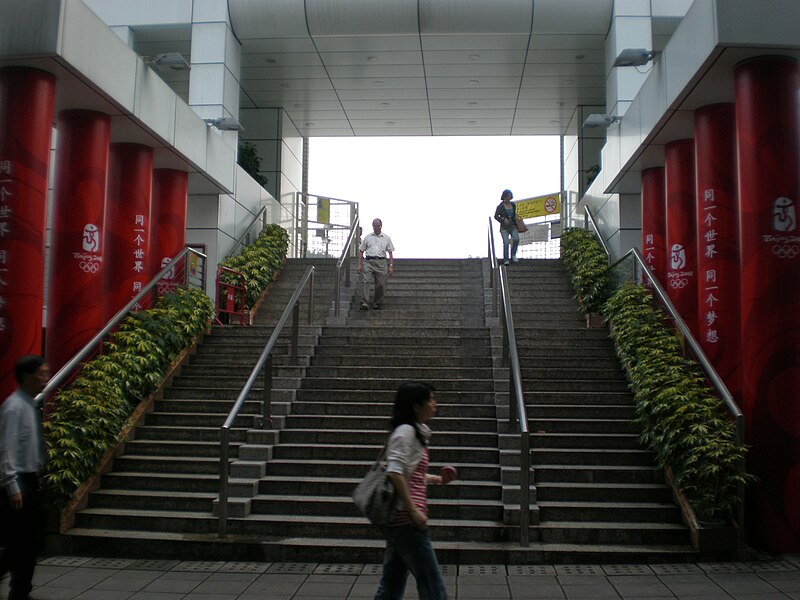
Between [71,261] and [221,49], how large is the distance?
274 inches

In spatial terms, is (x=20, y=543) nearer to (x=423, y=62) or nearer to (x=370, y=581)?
(x=370, y=581)

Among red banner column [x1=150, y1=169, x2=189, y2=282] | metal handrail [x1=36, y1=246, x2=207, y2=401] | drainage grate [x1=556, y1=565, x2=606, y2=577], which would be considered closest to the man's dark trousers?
metal handrail [x1=36, y1=246, x2=207, y2=401]

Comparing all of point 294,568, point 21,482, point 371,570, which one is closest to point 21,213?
point 21,482

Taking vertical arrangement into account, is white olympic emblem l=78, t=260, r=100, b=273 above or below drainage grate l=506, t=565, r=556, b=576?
above

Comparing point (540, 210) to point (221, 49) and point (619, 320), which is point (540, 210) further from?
point (619, 320)

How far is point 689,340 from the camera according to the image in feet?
23.3

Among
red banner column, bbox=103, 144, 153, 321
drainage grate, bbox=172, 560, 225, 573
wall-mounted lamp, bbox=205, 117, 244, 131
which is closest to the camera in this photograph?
drainage grate, bbox=172, 560, 225, 573

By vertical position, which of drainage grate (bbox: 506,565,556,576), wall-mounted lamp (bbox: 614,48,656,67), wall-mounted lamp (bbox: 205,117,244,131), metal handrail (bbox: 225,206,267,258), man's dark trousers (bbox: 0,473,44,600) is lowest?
drainage grate (bbox: 506,565,556,576)

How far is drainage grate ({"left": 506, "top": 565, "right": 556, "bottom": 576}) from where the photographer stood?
5562 millimetres

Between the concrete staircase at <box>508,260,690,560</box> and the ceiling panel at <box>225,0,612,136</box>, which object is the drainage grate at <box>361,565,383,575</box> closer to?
the concrete staircase at <box>508,260,690,560</box>

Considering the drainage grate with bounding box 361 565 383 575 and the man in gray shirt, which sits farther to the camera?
the drainage grate with bounding box 361 565 383 575

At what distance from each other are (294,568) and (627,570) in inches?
97.3

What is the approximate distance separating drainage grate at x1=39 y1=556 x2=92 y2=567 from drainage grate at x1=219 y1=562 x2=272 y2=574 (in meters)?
1.16

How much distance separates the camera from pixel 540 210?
19203mm
